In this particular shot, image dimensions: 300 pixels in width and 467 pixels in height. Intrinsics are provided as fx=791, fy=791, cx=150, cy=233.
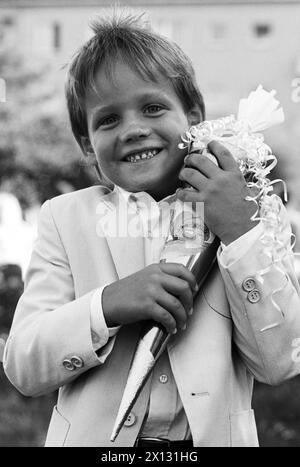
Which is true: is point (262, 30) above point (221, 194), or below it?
below

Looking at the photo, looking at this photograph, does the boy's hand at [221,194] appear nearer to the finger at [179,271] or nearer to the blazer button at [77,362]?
the finger at [179,271]

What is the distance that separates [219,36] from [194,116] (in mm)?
14190

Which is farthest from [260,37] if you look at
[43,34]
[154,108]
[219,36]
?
[154,108]

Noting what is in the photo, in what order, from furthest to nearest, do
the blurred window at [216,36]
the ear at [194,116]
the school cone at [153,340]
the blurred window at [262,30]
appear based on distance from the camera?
1. the blurred window at [262,30]
2. the blurred window at [216,36]
3. the ear at [194,116]
4. the school cone at [153,340]

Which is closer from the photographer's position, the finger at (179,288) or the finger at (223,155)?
the finger at (179,288)

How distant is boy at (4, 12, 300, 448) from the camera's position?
1656 mm

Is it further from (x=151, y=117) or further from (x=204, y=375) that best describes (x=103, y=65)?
(x=204, y=375)

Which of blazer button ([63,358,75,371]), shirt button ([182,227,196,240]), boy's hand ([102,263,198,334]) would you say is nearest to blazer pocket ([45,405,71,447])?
blazer button ([63,358,75,371])

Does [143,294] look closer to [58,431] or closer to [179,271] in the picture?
[179,271]

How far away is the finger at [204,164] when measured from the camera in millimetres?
1729

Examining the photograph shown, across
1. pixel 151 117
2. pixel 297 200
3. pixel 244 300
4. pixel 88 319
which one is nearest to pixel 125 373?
pixel 88 319

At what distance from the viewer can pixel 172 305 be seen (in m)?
1.62

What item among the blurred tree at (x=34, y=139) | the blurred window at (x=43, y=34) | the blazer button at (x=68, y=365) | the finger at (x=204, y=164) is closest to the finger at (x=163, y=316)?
the blazer button at (x=68, y=365)

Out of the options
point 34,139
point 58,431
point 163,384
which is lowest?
point 34,139
